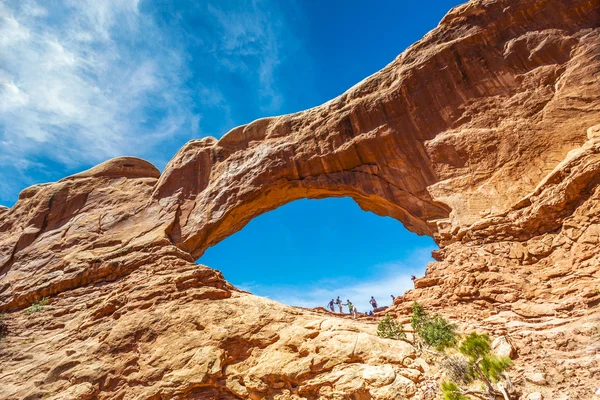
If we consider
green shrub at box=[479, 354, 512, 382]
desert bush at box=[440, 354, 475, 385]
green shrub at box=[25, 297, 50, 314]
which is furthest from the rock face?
green shrub at box=[479, 354, 512, 382]

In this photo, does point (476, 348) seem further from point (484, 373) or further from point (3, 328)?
point (3, 328)

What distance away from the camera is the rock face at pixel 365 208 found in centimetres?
1265

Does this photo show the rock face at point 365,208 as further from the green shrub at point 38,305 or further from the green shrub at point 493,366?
the green shrub at point 493,366

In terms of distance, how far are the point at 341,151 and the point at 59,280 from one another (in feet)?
63.4

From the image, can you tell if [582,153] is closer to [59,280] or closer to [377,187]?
[377,187]

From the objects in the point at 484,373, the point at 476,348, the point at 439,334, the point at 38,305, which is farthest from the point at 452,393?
the point at 38,305

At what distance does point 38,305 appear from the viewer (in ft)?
63.4

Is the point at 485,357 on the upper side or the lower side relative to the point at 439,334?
lower

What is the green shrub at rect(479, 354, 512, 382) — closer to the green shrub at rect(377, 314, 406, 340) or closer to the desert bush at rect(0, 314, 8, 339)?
the green shrub at rect(377, 314, 406, 340)

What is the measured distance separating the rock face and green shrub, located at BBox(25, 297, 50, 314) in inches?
18.3

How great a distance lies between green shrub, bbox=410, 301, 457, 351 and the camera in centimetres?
1216

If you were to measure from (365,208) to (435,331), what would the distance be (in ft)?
41.1

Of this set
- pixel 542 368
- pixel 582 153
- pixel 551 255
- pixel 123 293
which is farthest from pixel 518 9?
pixel 123 293

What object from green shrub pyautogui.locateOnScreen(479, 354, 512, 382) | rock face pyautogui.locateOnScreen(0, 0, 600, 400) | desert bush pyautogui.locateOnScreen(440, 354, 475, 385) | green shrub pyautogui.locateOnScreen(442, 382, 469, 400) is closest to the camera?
green shrub pyautogui.locateOnScreen(442, 382, 469, 400)
